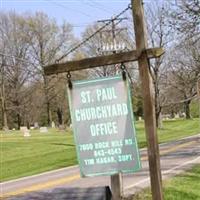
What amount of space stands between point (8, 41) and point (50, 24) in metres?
7.08

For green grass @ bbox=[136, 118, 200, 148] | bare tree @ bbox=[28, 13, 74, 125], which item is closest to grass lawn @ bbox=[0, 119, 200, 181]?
green grass @ bbox=[136, 118, 200, 148]

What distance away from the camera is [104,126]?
6.52 metres

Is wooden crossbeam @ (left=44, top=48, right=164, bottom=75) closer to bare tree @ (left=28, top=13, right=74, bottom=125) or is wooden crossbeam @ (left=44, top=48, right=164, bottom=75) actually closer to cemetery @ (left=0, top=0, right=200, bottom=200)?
cemetery @ (left=0, top=0, right=200, bottom=200)

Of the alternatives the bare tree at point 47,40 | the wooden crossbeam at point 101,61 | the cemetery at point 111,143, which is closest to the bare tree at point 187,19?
the cemetery at point 111,143

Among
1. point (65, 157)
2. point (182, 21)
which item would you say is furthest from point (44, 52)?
point (182, 21)

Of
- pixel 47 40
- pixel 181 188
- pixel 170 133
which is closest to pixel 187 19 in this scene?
pixel 181 188

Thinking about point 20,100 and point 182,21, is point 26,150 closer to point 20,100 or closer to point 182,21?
point 182,21

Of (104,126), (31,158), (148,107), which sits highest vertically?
(148,107)

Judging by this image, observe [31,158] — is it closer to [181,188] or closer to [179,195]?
[181,188]

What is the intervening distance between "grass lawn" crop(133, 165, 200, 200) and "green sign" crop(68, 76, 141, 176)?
4.76 metres

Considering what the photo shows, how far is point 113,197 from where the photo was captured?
303 inches

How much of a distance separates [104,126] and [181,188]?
6412 mm

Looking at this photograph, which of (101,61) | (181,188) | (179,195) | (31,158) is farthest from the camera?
(31,158)

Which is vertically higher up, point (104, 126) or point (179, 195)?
point (104, 126)
